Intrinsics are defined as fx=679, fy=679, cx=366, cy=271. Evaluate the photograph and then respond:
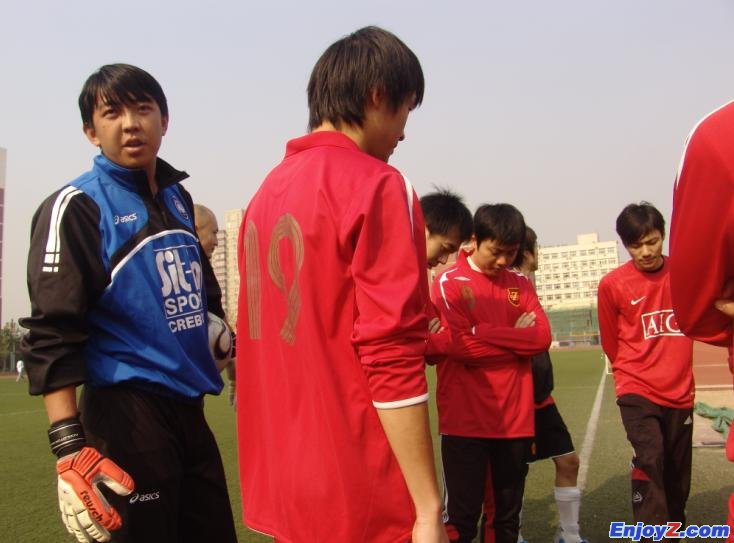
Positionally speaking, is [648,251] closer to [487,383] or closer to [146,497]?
[487,383]

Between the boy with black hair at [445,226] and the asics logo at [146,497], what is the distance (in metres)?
2.19

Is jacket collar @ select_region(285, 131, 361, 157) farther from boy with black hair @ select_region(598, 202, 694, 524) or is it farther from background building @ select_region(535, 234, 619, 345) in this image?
background building @ select_region(535, 234, 619, 345)

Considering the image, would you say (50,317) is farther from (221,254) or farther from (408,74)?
(221,254)

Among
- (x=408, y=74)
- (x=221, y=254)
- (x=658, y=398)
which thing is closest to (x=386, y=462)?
(x=408, y=74)

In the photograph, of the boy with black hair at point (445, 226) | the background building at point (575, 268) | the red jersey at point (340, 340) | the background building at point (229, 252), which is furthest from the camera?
the background building at point (575, 268)

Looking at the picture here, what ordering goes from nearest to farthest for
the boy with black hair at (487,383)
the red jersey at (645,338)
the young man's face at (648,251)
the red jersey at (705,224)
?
the red jersey at (705,224) → the boy with black hair at (487,383) → the red jersey at (645,338) → the young man's face at (648,251)

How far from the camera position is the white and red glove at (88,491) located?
1.89 m

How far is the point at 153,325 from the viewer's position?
7.48 feet

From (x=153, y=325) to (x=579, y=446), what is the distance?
635 cm

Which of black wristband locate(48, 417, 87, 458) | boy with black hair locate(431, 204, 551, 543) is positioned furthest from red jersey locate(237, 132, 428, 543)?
boy with black hair locate(431, 204, 551, 543)

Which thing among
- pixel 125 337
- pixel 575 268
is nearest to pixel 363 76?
pixel 125 337

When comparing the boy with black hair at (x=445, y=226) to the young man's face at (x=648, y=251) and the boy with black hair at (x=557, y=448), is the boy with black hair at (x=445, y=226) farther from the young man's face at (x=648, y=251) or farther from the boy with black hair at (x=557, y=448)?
the young man's face at (x=648, y=251)

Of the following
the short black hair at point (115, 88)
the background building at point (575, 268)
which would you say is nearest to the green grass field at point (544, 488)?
the short black hair at point (115, 88)

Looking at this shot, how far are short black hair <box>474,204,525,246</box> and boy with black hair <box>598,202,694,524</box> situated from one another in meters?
0.85
